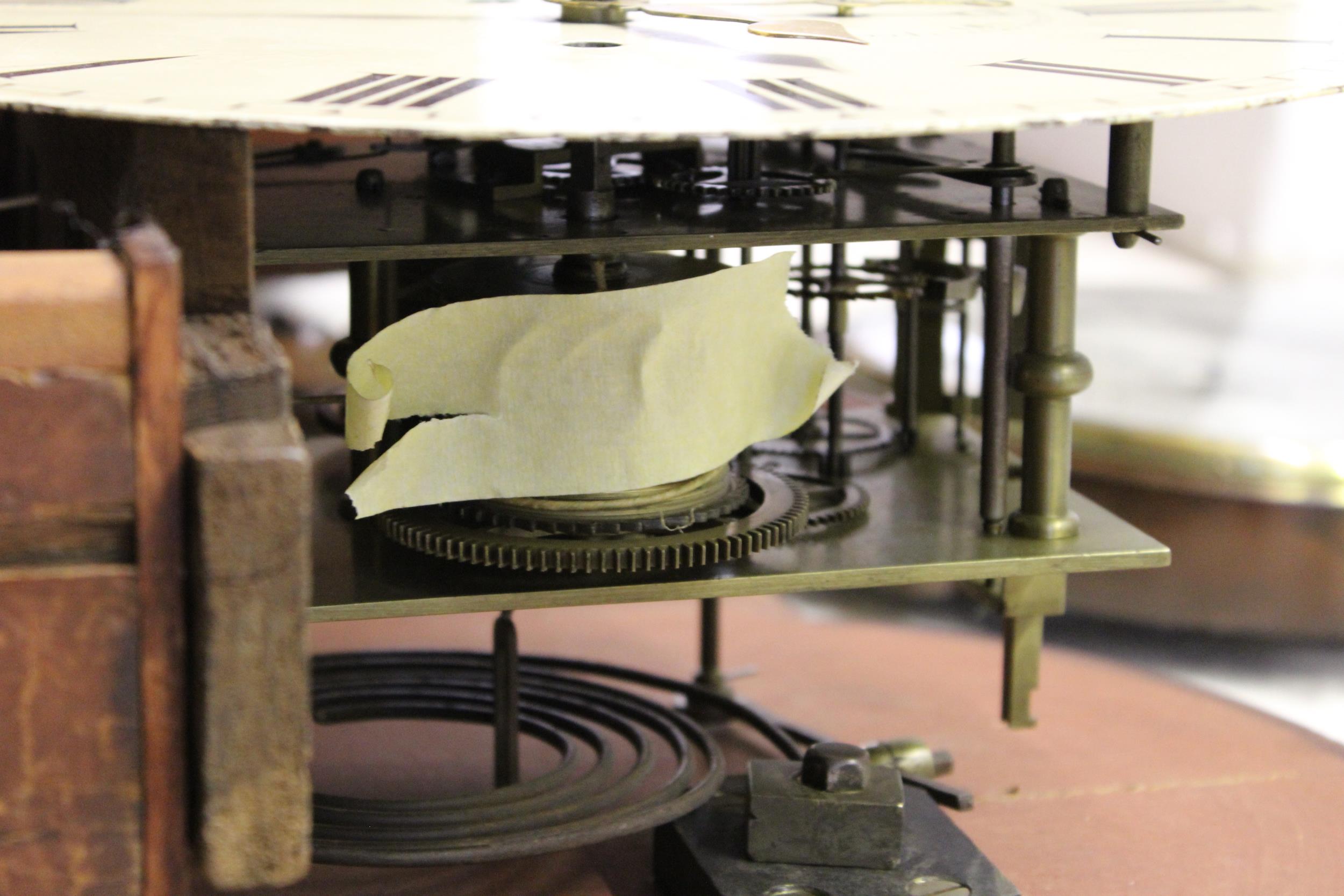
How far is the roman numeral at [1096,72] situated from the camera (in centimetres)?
94

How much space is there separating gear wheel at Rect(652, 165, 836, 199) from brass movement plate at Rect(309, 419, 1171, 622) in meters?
0.24

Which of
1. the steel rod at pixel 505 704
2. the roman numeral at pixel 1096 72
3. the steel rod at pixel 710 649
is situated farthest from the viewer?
the steel rod at pixel 710 649

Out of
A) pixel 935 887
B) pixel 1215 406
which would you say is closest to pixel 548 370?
pixel 935 887

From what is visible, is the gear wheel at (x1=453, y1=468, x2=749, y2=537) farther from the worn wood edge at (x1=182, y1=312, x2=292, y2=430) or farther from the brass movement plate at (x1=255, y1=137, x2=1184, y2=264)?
the worn wood edge at (x1=182, y1=312, x2=292, y2=430)

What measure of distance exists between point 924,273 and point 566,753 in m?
0.54

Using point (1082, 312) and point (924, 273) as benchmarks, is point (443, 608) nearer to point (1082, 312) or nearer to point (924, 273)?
point (924, 273)

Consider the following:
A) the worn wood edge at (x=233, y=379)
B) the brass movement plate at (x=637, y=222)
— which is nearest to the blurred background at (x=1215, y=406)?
the brass movement plate at (x=637, y=222)

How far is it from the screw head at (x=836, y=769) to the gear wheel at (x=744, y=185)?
39 cm

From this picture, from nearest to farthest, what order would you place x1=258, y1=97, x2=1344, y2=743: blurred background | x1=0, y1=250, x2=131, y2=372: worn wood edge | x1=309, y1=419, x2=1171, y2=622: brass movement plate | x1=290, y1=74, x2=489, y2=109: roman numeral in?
x1=0, y1=250, x2=131, y2=372: worn wood edge → x1=290, y1=74, x2=489, y2=109: roman numeral → x1=309, y1=419, x2=1171, y2=622: brass movement plate → x1=258, y1=97, x2=1344, y2=743: blurred background

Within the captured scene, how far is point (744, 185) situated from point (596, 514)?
254 millimetres

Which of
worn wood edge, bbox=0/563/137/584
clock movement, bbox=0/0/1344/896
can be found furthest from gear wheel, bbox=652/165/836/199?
worn wood edge, bbox=0/563/137/584

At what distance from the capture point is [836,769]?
118cm

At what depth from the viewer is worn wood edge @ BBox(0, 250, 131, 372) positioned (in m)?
0.71

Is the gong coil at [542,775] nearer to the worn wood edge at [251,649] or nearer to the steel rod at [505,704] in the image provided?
the steel rod at [505,704]
